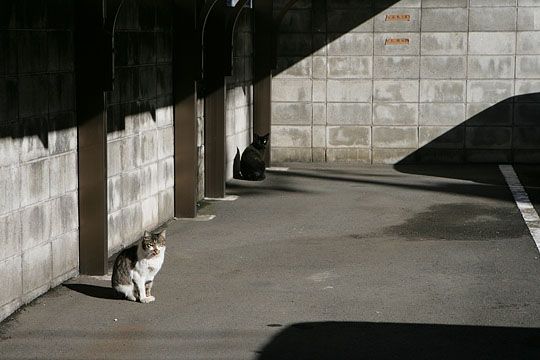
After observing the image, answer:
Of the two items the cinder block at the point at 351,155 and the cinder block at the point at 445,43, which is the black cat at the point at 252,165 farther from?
the cinder block at the point at 445,43

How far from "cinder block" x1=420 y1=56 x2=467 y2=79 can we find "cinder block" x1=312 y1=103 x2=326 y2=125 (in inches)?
68.2

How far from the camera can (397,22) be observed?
1695 centimetres

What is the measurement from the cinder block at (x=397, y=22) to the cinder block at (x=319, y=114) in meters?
1.50

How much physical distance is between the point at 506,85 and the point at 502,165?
1238 mm

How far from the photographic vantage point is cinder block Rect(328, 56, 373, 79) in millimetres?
17188

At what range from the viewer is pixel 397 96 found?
1716cm

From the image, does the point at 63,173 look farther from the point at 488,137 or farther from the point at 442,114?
the point at 488,137

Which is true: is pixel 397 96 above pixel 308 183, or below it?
→ above

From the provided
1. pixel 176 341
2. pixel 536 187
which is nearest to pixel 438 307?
pixel 176 341

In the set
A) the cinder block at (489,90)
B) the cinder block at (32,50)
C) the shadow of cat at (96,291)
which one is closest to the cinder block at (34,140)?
the cinder block at (32,50)

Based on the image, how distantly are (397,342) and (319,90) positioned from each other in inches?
413

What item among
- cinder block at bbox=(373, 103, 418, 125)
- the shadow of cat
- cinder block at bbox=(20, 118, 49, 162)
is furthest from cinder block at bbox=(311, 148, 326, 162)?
cinder block at bbox=(20, 118, 49, 162)

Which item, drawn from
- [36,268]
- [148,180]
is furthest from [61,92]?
[148,180]

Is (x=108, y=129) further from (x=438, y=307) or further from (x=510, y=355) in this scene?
(x=510, y=355)
